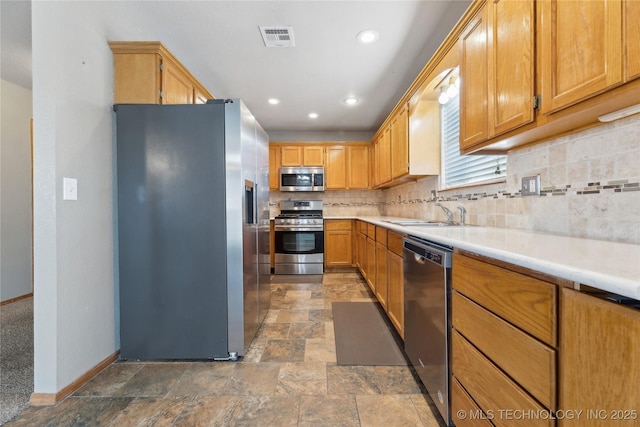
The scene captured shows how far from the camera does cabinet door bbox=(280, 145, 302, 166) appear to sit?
15.6 ft

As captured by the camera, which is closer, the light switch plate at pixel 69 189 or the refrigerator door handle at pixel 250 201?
the light switch plate at pixel 69 189

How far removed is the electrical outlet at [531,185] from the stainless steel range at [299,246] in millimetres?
2969

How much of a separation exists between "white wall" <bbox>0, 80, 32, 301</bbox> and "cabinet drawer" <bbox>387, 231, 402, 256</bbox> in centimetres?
417

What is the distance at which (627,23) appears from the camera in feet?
2.57

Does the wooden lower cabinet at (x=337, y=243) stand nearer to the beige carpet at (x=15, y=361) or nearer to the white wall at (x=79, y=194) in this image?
the white wall at (x=79, y=194)

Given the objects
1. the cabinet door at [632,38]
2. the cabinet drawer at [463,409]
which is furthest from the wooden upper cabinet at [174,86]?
the cabinet drawer at [463,409]

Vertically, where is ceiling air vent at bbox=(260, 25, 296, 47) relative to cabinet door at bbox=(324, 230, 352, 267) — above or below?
above

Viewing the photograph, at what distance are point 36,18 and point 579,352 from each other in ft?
8.47

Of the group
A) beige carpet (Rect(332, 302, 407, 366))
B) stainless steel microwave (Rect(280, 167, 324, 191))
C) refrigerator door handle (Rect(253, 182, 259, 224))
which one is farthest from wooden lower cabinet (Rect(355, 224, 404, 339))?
stainless steel microwave (Rect(280, 167, 324, 191))

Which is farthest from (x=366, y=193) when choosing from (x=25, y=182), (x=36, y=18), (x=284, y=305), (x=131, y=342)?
(x=25, y=182)

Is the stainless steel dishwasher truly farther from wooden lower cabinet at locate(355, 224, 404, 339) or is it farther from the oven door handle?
the oven door handle

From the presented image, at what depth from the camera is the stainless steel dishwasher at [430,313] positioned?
4.00 ft

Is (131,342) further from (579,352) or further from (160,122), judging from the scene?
(579,352)

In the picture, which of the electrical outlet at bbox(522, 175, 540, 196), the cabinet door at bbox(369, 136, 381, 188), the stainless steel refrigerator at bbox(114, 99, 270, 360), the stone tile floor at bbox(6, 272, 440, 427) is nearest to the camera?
the stone tile floor at bbox(6, 272, 440, 427)
